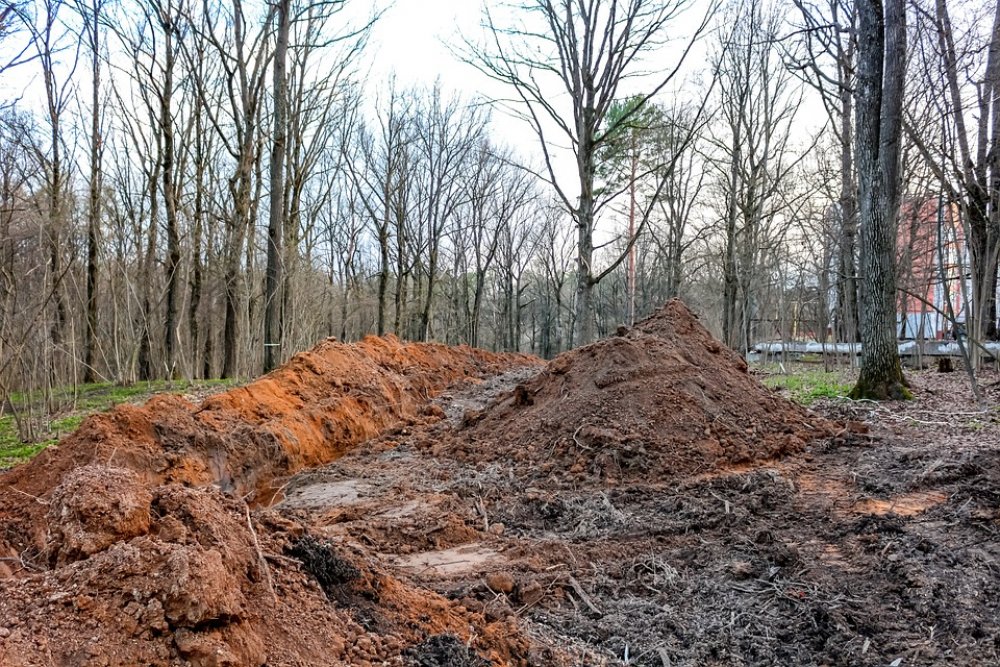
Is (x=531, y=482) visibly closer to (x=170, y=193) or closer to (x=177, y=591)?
(x=177, y=591)

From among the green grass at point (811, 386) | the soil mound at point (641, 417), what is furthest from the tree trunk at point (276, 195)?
the green grass at point (811, 386)

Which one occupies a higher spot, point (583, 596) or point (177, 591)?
point (177, 591)

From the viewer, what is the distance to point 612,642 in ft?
9.86

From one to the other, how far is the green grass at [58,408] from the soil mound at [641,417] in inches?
183

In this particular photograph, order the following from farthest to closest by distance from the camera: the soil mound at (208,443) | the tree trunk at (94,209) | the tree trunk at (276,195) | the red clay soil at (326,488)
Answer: the tree trunk at (94,209) → the tree trunk at (276,195) → the soil mound at (208,443) → the red clay soil at (326,488)

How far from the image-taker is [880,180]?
8805 mm

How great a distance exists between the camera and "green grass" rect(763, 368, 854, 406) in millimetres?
9703

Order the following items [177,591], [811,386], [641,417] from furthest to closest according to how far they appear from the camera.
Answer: [811,386] < [641,417] < [177,591]

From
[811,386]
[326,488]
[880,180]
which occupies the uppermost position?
[880,180]

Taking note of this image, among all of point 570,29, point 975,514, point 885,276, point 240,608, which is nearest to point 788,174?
point 570,29

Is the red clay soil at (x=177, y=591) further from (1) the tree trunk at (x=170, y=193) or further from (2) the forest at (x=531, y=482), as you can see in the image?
(1) the tree trunk at (x=170, y=193)

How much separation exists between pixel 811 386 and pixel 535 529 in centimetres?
855

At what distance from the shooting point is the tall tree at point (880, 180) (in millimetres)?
8609

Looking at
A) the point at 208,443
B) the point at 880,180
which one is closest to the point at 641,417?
the point at 208,443
